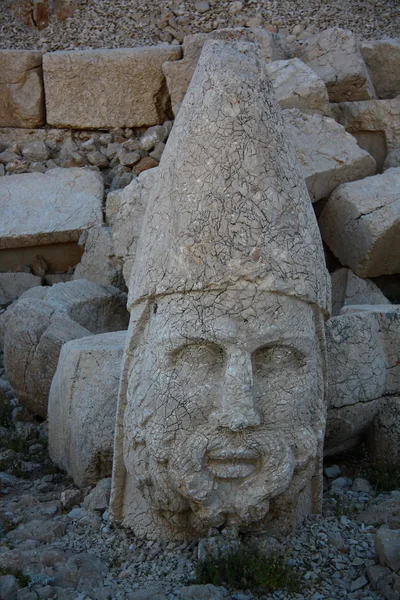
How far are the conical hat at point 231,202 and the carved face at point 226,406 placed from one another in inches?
3.7

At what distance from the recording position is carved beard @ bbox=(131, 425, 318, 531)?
11.5 feet

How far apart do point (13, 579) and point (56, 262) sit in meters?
4.20

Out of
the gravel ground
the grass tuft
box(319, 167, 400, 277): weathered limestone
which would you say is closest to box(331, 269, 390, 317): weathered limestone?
box(319, 167, 400, 277): weathered limestone

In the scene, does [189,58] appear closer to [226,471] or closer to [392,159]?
[392,159]

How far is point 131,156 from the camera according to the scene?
24.9ft

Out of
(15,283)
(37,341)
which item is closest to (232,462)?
(37,341)

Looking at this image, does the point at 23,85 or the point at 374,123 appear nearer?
the point at 374,123

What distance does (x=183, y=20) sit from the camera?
8.49 meters

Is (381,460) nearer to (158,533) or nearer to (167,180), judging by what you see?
(158,533)

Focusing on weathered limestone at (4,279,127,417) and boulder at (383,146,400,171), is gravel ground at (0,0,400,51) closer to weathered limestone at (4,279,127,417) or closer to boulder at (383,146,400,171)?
boulder at (383,146,400,171)

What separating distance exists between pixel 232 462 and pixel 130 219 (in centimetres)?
296

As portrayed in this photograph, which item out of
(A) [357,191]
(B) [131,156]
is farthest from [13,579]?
(B) [131,156]

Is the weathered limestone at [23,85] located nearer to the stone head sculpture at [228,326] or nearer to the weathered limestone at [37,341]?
the weathered limestone at [37,341]

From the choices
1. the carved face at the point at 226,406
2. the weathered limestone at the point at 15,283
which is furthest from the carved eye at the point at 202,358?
the weathered limestone at the point at 15,283
